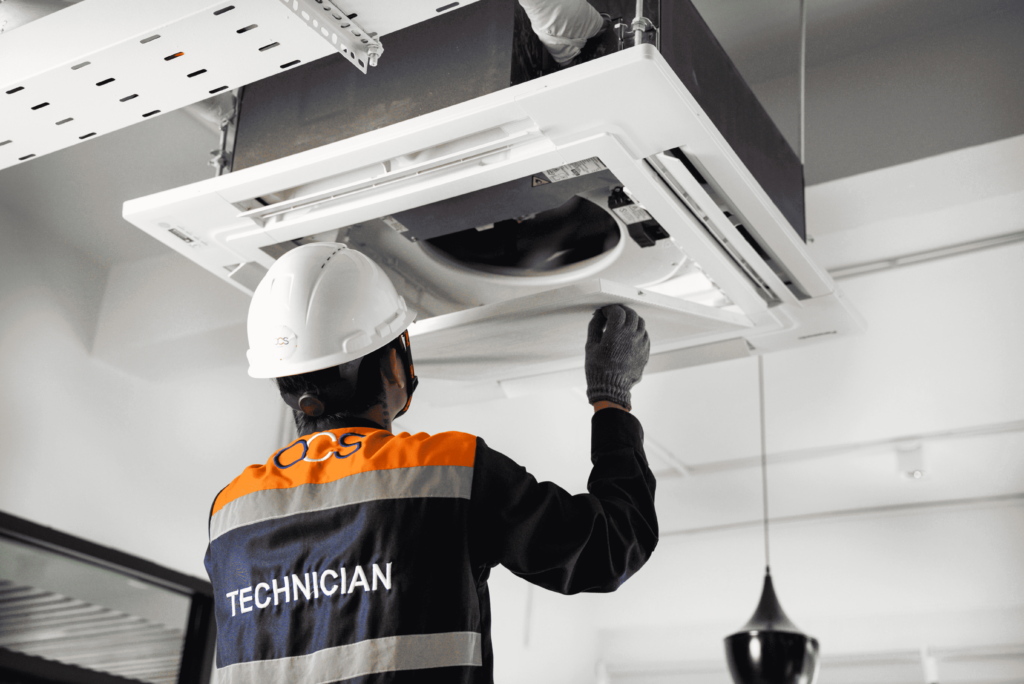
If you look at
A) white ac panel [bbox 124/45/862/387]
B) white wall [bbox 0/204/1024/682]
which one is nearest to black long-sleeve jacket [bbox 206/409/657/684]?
white ac panel [bbox 124/45/862/387]

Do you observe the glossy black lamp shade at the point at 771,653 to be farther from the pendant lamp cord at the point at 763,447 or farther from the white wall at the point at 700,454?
the white wall at the point at 700,454

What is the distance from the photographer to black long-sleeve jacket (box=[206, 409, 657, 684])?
1.02 meters

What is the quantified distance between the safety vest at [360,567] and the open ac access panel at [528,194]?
34 centimetres

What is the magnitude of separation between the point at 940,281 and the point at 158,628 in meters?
2.45

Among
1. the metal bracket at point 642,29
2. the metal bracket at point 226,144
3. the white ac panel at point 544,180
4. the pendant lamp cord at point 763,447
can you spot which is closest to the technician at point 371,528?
the white ac panel at point 544,180

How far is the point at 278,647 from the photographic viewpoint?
1073 mm

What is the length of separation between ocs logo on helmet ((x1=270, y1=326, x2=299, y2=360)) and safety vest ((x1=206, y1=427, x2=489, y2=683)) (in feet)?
0.49

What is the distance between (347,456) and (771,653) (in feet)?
6.46

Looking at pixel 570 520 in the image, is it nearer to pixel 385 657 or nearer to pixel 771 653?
pixel 385 657

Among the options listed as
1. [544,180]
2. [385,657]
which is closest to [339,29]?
[544,180]

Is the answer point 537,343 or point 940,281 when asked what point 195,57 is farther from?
point 940,281

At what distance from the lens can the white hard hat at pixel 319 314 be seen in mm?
1198

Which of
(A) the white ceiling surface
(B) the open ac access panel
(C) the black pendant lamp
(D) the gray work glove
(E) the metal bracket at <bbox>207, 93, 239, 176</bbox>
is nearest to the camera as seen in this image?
(B) the open ac access panel

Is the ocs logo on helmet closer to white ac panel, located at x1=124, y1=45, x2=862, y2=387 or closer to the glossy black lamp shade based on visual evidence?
white ac panel, located at x1=124, y1=45, x2=862, y2=387
